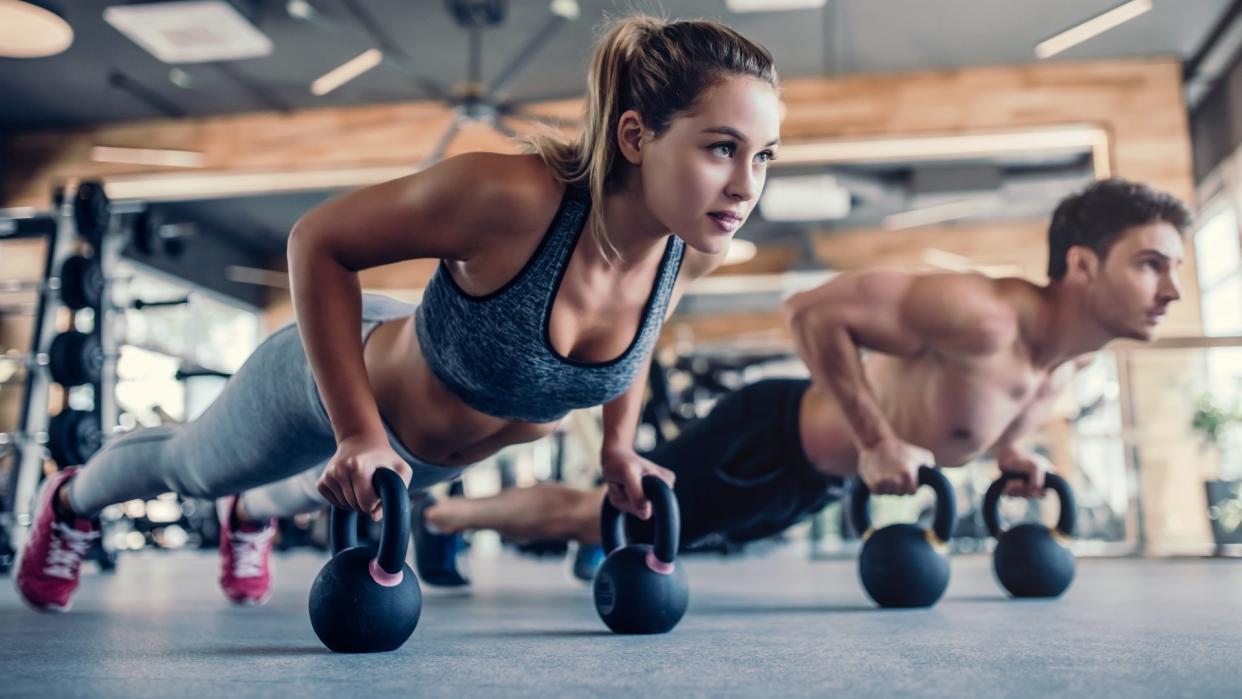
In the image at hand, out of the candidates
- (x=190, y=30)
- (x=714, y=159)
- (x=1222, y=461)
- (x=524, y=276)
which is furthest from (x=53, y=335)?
(x=1222, y=461)

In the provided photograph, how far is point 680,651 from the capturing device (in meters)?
1.16

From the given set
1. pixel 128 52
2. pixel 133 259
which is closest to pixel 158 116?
pixel 128 52

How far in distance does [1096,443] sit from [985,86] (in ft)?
6.95

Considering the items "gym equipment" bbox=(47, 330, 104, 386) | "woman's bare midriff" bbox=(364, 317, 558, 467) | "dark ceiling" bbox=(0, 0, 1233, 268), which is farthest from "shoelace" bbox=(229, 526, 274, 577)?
"dark ceiling" bbox=(0, 0, 1233, 268)

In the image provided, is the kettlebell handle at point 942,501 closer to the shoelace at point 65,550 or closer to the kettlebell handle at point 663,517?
the kettlebell handle at point 663,517

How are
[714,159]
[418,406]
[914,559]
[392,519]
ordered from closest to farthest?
[392,519], [714,159], [418,406], [914,559]

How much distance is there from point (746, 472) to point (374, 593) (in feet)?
3.89

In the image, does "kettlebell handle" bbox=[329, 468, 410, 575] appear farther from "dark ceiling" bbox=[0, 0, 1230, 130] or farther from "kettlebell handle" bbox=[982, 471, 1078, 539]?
"dark ceiling" bbox=[0, 0, 1230, 130]

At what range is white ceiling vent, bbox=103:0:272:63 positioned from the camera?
4801 mm

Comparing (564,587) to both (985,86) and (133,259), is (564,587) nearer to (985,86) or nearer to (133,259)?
(985,86)

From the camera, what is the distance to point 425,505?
7.97 feet

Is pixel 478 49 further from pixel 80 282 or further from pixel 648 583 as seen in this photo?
pixel 648 583

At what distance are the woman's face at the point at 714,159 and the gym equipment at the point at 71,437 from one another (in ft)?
8.64

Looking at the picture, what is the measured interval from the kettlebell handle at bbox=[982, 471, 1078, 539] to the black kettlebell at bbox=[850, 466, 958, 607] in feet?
1.10
